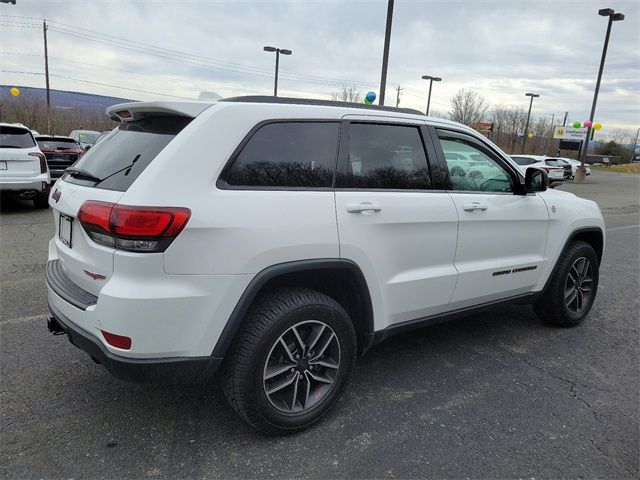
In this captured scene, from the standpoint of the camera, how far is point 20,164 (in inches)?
355

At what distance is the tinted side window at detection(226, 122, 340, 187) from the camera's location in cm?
250

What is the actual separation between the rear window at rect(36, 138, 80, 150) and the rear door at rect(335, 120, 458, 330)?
1125 centimetres

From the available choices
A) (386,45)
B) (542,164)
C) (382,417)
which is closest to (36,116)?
(386,45)

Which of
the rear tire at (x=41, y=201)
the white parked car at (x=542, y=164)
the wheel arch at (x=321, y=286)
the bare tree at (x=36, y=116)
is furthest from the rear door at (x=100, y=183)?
the bare tree at (x=36, y=116)

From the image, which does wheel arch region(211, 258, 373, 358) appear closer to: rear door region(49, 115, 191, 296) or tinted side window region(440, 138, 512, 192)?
rear door region(49, 115, 191, 296)

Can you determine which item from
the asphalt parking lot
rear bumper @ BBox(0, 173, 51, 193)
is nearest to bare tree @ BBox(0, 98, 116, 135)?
rear bumper @ BBox(0, 173, 51, 193)

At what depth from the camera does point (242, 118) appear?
250 cm

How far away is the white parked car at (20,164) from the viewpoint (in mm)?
8922

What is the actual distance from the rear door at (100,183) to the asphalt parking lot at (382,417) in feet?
2.79

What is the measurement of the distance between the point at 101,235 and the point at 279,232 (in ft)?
2.83

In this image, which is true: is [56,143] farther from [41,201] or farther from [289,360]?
[289,360]

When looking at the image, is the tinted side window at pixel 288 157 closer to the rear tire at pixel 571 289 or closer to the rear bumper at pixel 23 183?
the rear tire at pixel 571 289

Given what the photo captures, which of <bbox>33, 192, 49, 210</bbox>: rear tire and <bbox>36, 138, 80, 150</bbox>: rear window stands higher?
<bbox>36, 138, 80, 150</bbox>: rear window

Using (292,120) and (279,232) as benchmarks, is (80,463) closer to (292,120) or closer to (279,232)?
(279,232)
